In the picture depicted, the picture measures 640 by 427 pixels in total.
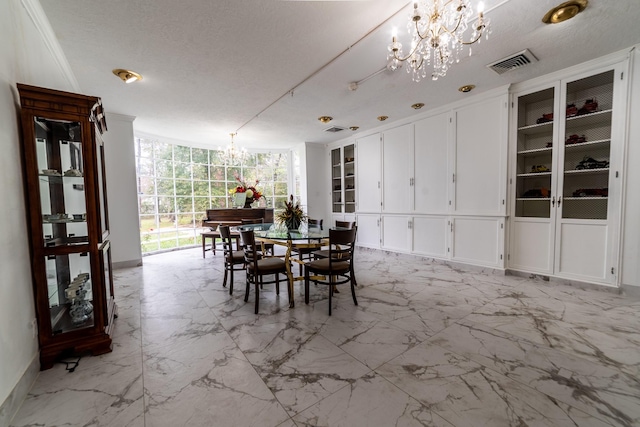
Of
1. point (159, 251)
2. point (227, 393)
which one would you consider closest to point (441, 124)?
point (227, 393)

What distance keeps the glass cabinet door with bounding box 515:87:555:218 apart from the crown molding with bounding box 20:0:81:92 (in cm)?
550

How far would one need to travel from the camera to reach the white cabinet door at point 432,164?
446 centimetres

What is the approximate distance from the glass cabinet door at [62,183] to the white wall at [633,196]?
561 cm

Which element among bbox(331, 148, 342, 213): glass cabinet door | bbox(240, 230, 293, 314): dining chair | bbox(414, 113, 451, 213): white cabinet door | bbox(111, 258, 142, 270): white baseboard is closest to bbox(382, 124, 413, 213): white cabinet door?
bbox(414, 113, 451, 213): white cabinet door

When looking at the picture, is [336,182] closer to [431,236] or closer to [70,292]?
[431,236]

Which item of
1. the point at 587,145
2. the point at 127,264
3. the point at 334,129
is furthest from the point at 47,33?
the point at 587,145

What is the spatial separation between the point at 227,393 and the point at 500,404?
5.41 feet

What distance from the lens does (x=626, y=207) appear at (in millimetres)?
2918

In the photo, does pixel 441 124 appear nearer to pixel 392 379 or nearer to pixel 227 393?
pixel 392 379

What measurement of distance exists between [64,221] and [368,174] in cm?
518

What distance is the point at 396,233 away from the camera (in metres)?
5.38

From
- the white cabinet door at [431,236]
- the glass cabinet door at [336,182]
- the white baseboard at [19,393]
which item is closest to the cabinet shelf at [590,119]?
the white cabinet door at [431,236]

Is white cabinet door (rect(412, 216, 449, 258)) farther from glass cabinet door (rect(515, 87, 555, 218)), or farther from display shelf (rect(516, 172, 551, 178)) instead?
display shelf (rect(516, 172, 551, 178))

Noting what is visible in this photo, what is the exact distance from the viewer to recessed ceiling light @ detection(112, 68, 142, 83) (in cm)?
291
